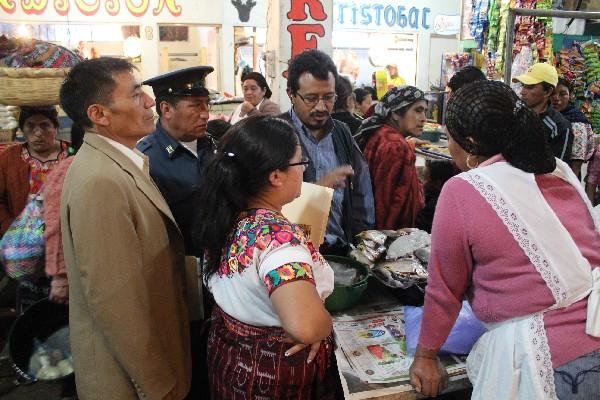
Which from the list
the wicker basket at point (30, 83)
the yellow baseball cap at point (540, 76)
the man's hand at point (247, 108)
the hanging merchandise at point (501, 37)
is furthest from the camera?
the man's hand at point (247, 108)

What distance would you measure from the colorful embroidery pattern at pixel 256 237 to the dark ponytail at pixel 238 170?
0.16 feet

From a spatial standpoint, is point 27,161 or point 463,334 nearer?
point 463,334

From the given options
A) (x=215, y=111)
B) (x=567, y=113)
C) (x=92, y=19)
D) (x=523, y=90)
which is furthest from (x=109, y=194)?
(x=92, y=19)

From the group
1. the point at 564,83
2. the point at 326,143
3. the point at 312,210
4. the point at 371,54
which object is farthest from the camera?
the point at 371,54

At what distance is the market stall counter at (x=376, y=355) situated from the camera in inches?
61.3

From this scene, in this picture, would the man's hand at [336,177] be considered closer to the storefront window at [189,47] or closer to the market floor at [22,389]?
the market floor at [22,389]

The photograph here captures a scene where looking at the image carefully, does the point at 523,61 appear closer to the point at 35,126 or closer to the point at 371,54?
the point at 35,126

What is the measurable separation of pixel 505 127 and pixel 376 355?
88cm

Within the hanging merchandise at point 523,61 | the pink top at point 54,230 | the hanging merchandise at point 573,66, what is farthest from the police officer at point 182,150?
the hanging merchandise at point 573,66

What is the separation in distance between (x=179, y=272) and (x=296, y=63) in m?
1.30

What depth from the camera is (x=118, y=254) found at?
160 cm

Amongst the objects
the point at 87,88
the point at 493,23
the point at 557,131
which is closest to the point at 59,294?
the point at 87,88

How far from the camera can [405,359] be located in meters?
1.70

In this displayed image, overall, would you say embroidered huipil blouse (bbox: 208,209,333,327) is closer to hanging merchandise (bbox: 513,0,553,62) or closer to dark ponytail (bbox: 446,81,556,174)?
dark ponytail (bbox: 446,81,556,174)
